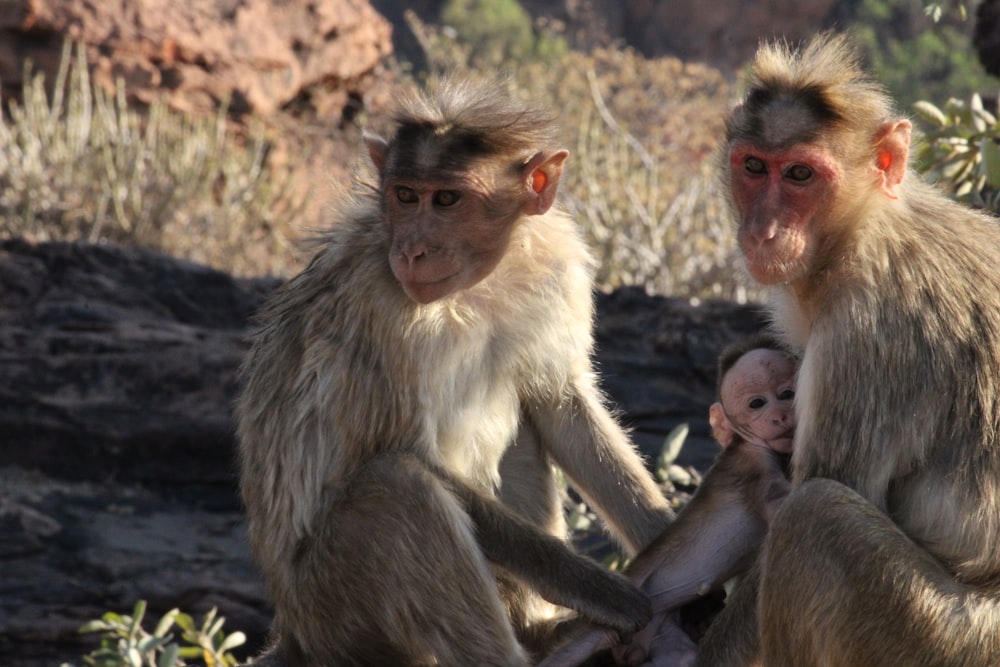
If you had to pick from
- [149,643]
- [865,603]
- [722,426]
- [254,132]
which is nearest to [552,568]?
[722,426]

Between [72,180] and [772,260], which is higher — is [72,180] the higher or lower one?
the lower one

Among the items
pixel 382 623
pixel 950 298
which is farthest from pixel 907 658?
pixel 382 623

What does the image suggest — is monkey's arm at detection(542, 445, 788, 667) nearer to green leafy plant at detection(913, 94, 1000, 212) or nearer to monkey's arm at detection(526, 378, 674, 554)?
monkey's arm at detection(526, 378, 674, 554)

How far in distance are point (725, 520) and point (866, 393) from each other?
703mm

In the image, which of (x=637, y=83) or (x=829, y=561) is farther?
(x=637, y=83)

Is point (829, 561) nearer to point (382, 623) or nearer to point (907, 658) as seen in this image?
point (907, 658)

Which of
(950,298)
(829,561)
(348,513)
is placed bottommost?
(348,513)

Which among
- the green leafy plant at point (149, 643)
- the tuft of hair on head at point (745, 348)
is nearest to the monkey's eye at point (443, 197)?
the tuft of hair on head at point (745, 348)

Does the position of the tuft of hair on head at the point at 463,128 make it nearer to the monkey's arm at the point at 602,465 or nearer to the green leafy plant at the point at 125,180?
the monkey's arm at the point at 602,465

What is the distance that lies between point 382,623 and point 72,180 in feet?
29.8

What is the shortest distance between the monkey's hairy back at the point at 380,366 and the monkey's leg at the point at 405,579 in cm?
17

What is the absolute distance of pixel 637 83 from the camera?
58.1 feet

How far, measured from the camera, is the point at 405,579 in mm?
3992

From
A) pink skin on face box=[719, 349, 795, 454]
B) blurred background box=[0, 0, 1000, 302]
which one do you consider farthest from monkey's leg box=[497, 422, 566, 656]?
blurred background box=[0, 0, 1000, 302]
